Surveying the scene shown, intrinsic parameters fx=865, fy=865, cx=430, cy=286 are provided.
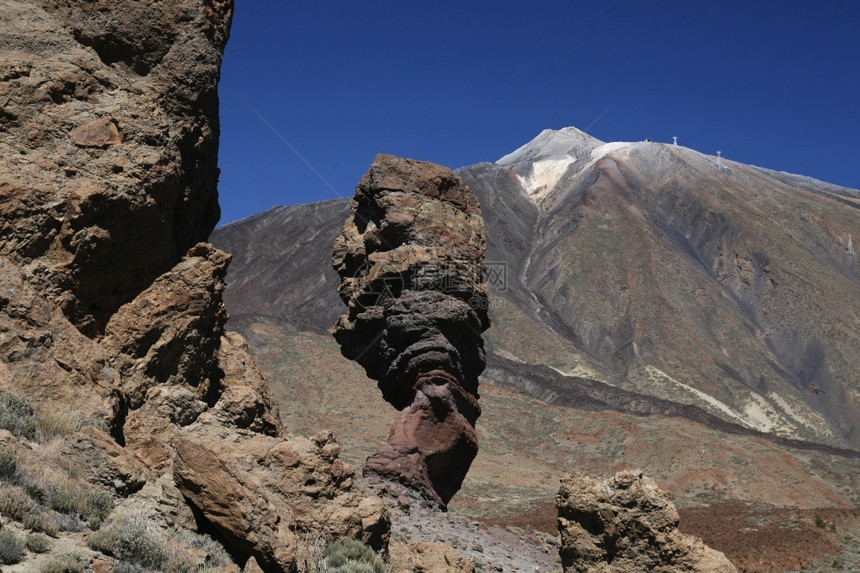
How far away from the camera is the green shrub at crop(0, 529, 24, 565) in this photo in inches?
170

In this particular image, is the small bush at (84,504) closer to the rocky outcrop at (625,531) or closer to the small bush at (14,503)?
the small bush at (14,503)

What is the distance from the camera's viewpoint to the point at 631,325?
75.8 metres

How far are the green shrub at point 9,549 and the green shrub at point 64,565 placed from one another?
0.14 m

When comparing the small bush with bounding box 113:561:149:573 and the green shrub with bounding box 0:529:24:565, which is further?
the small bush with bounding box 113:561:149:573

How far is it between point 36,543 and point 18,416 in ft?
3.94

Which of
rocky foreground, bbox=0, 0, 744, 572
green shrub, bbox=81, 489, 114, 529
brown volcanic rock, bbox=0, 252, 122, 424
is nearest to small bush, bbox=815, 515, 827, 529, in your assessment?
rocky foreground, bbox=0, 0, 744, 572

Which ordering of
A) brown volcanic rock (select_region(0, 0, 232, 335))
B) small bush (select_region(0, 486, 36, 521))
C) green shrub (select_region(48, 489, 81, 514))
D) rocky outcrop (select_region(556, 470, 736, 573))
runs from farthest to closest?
rocky outcrop (select_region(556, 470, 736, 573)), brown volcanic rock (select_region(0, 0, 232, 335)), green shrub (select_region(48, 489, 81, 514)), small bush (select_region(0, 486, 36, 521))

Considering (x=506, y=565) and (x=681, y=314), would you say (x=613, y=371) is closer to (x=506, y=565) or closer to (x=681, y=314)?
(x=681, y=314)

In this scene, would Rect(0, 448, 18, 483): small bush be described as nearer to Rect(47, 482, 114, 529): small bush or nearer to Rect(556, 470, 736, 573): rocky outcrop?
Rect(47, 482, 114, 529): small bush

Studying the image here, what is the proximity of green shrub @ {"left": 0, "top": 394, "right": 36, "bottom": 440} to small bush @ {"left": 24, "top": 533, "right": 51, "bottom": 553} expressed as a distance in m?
0.99

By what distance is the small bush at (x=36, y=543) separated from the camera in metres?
4.55

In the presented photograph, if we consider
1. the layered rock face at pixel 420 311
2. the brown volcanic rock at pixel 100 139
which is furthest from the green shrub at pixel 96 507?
the layered rock face at pixel 420 311

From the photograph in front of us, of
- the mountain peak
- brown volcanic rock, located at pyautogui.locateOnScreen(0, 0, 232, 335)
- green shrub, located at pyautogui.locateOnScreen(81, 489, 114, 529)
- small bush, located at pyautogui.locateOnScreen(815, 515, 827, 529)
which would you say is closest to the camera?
green shrub, located at pyautogui.locateOnScreen(81, 489, 114, 529)

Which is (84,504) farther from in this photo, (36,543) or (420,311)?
(420,311)
